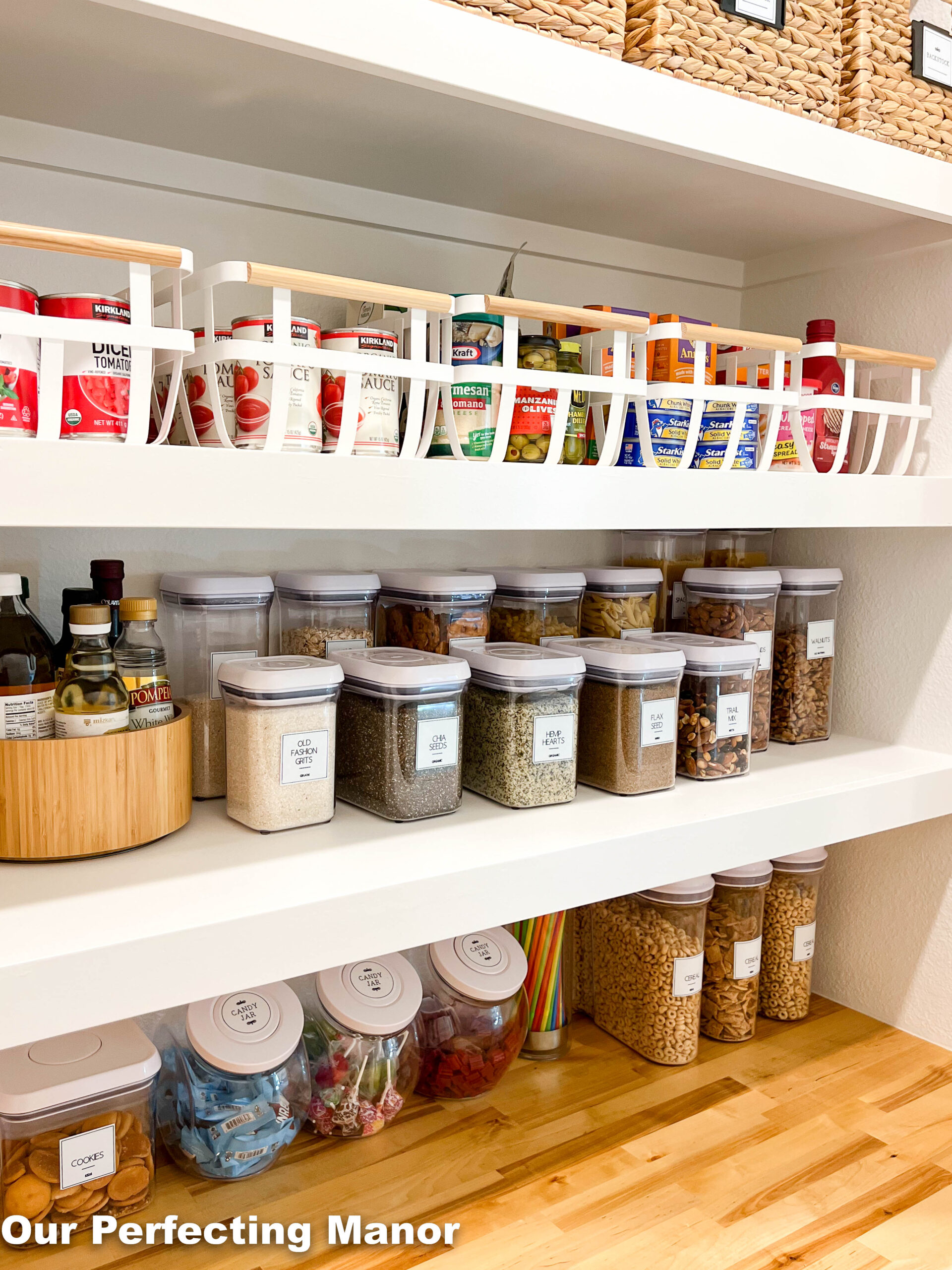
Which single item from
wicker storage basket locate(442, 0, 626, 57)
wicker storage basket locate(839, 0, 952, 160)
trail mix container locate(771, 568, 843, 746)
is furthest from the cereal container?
wicker storage basket locate(442, 0, 626, 57)

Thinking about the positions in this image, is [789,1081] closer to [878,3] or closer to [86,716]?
[86,716]

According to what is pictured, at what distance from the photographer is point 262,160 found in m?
1.21

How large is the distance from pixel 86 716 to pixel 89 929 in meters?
0.21

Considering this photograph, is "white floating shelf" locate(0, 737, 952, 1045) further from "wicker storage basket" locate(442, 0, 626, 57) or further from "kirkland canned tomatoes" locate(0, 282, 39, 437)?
"wicker storage basket" locate(442, 0, 626, 57)

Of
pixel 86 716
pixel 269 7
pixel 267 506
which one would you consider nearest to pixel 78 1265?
pixel 86 716

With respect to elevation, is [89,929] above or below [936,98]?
below

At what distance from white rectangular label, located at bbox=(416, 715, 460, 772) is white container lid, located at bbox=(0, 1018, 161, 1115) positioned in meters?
0.41

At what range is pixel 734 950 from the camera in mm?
1453

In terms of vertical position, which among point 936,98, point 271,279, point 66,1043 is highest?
point 936,98

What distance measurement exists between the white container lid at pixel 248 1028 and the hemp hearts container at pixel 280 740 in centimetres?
22

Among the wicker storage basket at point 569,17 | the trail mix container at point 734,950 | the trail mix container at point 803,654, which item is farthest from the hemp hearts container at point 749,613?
the wicker storage basket at point 569,17

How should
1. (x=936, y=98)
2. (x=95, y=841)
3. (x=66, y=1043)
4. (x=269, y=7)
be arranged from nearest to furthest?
1. (x=269, y=7)
2. (x=95, y=841)
3. (x=66, y=1043)
4. (x=936, y=98)

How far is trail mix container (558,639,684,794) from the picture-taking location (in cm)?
121

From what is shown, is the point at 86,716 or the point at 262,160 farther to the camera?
the point at 262,160
